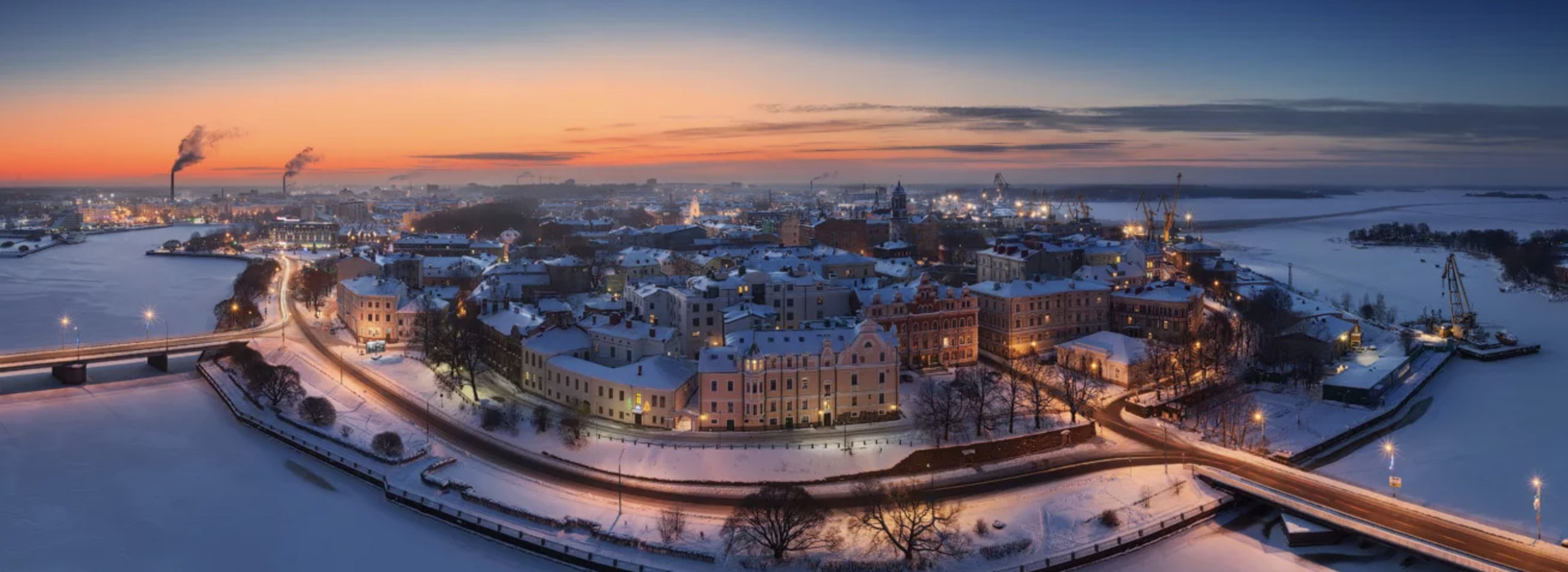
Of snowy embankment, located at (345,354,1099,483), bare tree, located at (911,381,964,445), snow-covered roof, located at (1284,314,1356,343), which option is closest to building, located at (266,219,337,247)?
snowy embankment, located at (345,354,1099,483)

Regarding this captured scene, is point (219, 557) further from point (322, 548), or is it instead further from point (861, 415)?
point (861, 415)

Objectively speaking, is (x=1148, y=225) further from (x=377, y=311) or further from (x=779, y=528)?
(x=779, y=528)

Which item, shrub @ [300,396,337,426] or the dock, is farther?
the dock

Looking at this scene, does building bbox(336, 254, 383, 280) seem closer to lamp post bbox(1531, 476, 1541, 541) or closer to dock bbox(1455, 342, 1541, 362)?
lamp post bbox(1531, 476, 1541, 541)

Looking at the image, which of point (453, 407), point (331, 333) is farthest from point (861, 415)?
point (331, 333)

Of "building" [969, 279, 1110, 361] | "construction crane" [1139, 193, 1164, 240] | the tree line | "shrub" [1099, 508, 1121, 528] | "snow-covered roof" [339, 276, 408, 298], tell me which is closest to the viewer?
"shrub" [1099, 508, 1121, 528]
